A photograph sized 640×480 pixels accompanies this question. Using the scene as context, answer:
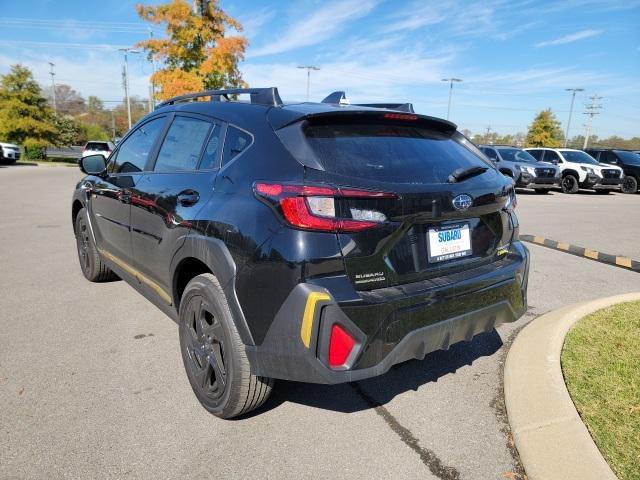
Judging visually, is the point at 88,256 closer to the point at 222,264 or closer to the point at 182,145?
the point at 182,145

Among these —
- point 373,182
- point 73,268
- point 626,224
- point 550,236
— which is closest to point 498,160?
point 626,224

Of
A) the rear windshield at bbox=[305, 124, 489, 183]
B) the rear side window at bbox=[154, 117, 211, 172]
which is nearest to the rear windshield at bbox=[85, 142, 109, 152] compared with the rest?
the rear side window at bbox=[154, 117, 211, 172]

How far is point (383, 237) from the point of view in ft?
7.30

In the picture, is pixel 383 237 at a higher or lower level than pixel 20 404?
higher

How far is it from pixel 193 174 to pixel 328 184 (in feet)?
3.59

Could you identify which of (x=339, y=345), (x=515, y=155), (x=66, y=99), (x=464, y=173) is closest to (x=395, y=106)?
(x=464, y=173)

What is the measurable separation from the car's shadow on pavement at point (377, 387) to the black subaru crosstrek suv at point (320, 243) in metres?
0.43

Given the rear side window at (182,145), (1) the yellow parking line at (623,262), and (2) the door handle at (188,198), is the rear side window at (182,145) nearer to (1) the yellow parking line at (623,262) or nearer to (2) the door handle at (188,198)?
(2) the door handle at (188,198)

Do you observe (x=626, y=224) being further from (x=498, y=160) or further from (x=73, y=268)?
(x=73, y=268)

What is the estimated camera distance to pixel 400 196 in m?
2.28

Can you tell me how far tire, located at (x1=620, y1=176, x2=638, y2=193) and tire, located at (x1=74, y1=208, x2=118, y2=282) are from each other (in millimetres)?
22873

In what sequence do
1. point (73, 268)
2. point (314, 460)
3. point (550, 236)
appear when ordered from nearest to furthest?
1. point (314, 460)
2. point (73, 268)
3. point (550, 236)

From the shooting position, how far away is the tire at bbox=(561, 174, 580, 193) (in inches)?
786

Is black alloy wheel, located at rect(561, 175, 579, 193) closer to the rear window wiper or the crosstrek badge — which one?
the rear window wiper
